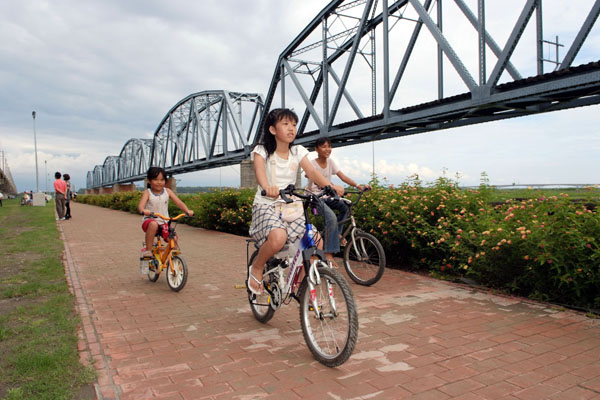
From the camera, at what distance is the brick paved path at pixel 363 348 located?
285cm

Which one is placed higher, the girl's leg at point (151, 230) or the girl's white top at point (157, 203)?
the girl's white top at point (157, 203)

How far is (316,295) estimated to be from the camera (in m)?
3.28

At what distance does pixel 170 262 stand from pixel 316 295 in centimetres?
308

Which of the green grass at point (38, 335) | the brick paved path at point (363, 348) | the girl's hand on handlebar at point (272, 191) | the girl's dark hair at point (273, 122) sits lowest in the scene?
the brick paved path at point (363, 348)

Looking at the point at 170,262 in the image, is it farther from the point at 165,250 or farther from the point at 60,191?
the point at 60,191

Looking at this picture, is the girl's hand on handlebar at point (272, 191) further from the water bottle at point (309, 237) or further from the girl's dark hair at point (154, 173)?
the girl's dark hair at point (154, 173)

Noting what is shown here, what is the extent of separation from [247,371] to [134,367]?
830mm

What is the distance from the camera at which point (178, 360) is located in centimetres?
337

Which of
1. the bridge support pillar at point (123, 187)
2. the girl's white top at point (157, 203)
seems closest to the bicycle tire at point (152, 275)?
the girl's white top at point (157, 203)

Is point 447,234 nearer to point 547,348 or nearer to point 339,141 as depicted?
point 547,348

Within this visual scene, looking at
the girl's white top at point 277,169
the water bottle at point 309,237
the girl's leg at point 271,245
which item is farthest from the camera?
the girl's white top at point 277,169

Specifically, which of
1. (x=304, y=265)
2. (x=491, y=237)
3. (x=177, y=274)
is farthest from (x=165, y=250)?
(x=491, y=237)

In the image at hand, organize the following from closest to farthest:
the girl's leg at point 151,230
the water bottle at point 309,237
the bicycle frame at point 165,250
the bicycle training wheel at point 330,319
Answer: the bicycle training wheel at point 330,319 → the water bottle at point 309,237 → the bicycle frame at point 165,250 → the girl's leg at point 151,230

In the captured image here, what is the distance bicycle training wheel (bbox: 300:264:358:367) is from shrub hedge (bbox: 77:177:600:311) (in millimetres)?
2410
